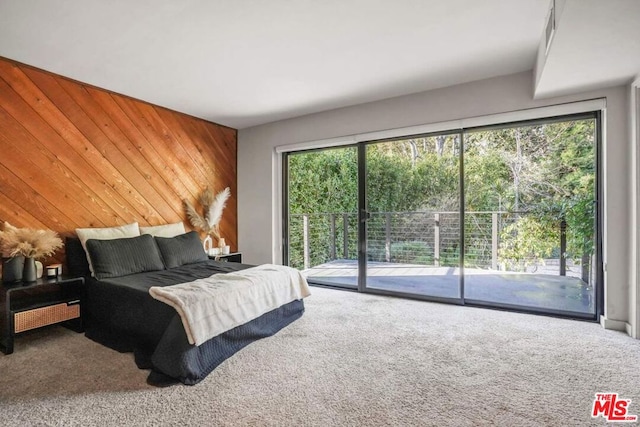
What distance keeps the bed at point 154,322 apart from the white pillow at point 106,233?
70 mm

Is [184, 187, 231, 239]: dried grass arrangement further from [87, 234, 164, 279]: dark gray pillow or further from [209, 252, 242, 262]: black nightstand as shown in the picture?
[87, 234, 164, 279]: dark gray pillow

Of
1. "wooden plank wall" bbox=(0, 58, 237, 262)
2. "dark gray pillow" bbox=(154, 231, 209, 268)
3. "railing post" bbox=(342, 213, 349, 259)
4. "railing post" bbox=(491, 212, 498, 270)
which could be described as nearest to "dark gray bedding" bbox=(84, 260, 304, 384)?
"dark gray pillow" bbox=(154, 231, 209, 268)

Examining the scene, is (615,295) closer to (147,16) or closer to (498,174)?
(498,174)

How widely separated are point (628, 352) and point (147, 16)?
13.7 feet

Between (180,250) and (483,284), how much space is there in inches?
145

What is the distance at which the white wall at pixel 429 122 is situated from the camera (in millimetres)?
2699

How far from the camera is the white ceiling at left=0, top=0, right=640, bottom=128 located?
206cm

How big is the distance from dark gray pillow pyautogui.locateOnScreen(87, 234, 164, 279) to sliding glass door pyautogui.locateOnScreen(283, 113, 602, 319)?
85.6 inches

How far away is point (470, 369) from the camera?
6.73ft

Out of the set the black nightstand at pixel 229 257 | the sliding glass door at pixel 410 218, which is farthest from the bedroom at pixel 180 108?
the black nightstand at pixel 229 257

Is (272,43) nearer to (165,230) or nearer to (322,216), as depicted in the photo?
(165,230)

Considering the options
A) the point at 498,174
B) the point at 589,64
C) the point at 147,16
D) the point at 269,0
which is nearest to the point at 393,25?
the point at 269,0

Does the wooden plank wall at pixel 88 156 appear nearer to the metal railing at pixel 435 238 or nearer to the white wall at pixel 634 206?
the metal railing at pixel 435 238

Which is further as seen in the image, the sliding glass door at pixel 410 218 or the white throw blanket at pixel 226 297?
the sliding glass door at pixel 410 218
